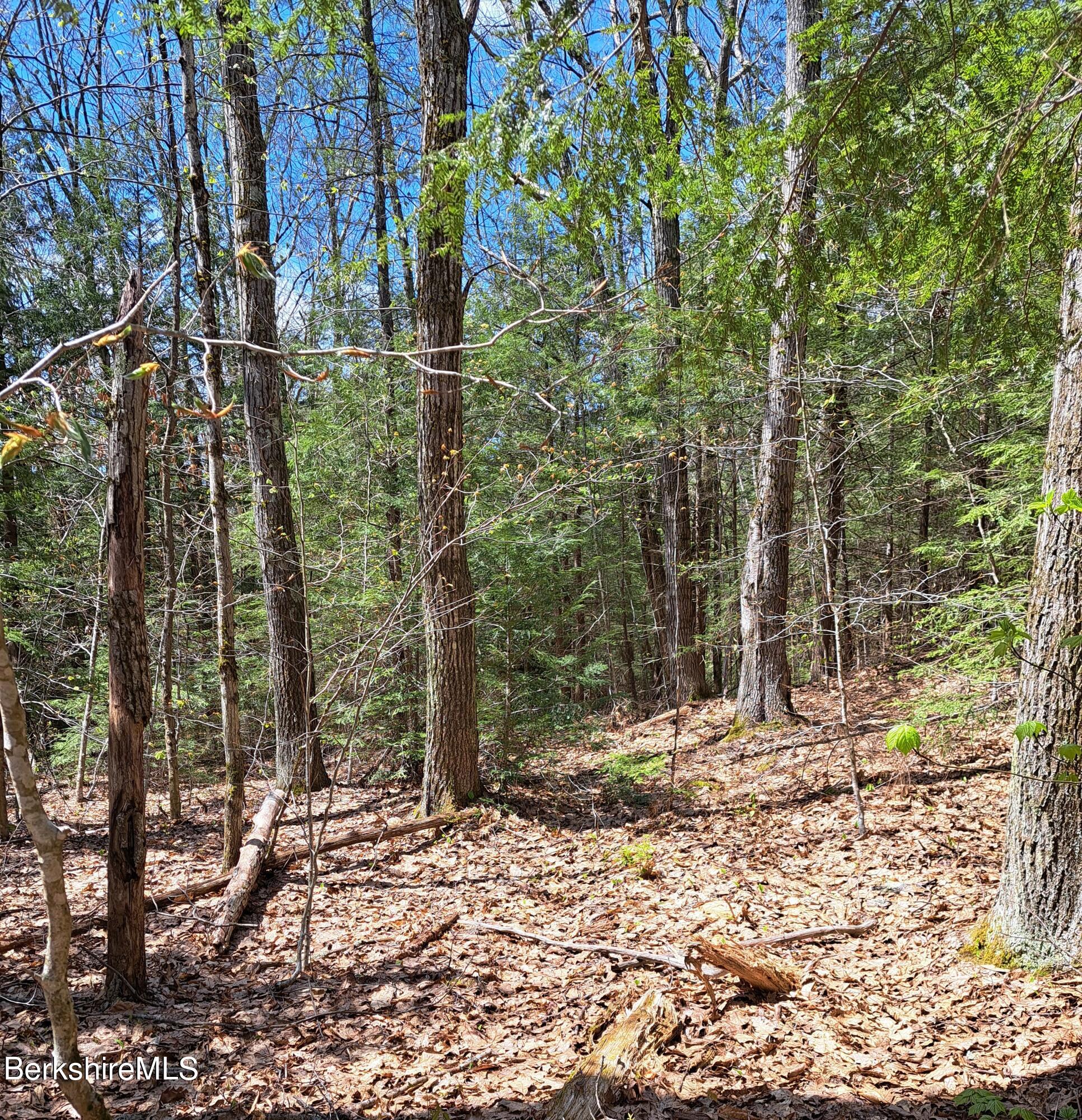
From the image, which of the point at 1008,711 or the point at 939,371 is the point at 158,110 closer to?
the point at 939,371

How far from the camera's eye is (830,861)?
→ 470 cm

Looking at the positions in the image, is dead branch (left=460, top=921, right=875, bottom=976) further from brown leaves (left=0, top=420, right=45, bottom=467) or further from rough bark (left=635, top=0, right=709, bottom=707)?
rough bark (left=635, top=0, right=709, bottom=707)

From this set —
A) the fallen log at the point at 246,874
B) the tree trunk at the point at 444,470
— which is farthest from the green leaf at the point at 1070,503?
the fallen log at the point at 246,874

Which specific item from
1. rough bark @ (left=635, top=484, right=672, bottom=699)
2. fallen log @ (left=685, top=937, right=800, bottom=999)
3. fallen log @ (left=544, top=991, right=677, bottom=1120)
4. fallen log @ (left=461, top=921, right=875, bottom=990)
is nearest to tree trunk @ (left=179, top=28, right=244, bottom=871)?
fallen log @ (left=461, top=921, right=875, bottom=990)

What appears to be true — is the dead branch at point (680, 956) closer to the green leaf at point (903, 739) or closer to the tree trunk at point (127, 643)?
the green leaf at point (903, 739)

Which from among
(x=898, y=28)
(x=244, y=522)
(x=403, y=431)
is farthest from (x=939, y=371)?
(x=244, y=522)

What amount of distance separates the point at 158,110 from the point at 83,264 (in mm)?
6111

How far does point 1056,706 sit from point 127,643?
172 inches

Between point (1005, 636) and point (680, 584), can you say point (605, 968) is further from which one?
point (680, 584)

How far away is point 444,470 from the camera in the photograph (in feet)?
18.1

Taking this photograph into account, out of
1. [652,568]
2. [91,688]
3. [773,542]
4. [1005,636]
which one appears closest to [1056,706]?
[1005,636]

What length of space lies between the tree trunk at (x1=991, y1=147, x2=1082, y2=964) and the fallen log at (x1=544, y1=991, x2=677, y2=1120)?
1.70 m

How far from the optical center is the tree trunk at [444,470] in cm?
549

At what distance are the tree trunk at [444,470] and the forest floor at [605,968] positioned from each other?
660 millimetres
